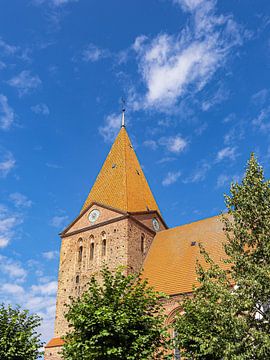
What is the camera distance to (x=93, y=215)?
30.5 meters

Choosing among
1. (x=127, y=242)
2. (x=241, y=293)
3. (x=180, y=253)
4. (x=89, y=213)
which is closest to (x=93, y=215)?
(x=89, y=213)

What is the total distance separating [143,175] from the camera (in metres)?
34.6

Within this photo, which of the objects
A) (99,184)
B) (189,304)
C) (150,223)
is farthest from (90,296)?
(99,184)

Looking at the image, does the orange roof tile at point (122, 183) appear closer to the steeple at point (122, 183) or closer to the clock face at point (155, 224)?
the steeple at point (122, 183)

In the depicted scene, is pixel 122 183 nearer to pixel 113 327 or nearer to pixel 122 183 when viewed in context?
pixel 122 183

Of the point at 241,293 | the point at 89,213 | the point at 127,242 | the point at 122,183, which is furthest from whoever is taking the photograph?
the point at 122,183

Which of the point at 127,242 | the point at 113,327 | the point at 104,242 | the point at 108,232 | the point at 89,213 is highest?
the point at 89,213

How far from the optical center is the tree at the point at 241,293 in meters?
12.2

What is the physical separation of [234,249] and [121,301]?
181 inches

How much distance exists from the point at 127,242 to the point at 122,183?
5285mm

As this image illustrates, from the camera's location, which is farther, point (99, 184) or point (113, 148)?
point (113, 148)

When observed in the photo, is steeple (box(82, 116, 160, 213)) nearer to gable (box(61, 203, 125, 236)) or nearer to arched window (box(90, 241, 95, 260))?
gable (box(61, 203, 125, 236))

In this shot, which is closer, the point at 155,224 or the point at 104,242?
the point at 104,242

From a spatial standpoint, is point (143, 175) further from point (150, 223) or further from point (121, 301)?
point (121, 301)
